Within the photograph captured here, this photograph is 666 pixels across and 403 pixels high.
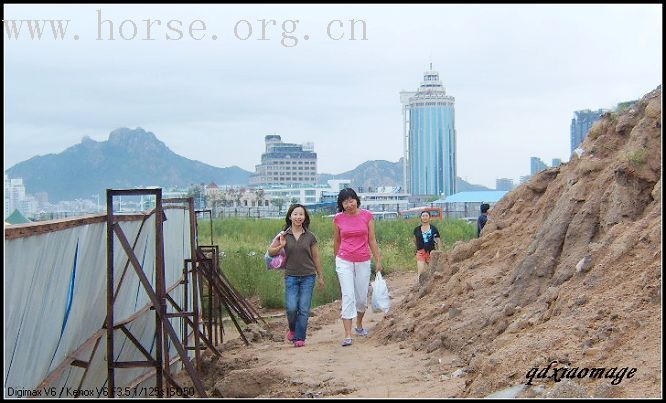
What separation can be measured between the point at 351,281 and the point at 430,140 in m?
131

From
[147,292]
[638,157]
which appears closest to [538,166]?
[638,157]

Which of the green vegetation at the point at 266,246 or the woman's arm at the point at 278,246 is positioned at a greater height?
the woman's arm at the point at 278,246

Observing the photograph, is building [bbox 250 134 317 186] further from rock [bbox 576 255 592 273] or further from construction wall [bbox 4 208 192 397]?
rock [bbox 576 255 592 273]

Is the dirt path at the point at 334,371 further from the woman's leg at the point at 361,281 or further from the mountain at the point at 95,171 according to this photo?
the mountain at the point at 95,171

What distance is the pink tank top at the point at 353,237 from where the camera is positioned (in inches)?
355

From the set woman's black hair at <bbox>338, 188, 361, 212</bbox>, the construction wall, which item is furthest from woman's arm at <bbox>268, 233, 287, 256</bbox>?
the construction wall

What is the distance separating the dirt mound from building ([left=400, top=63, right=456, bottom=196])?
12663 cm

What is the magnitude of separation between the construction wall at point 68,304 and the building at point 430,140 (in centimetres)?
12829

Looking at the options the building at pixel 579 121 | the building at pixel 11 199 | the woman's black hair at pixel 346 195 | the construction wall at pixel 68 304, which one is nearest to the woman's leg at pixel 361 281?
the woman's black hair at pixel 346 195

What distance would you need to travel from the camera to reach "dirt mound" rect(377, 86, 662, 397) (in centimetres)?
542

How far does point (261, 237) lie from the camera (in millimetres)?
29953

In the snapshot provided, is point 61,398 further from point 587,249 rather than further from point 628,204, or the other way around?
point 628,204

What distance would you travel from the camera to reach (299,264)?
29.4 ft

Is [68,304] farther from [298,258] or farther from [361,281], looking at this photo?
[361,281]
